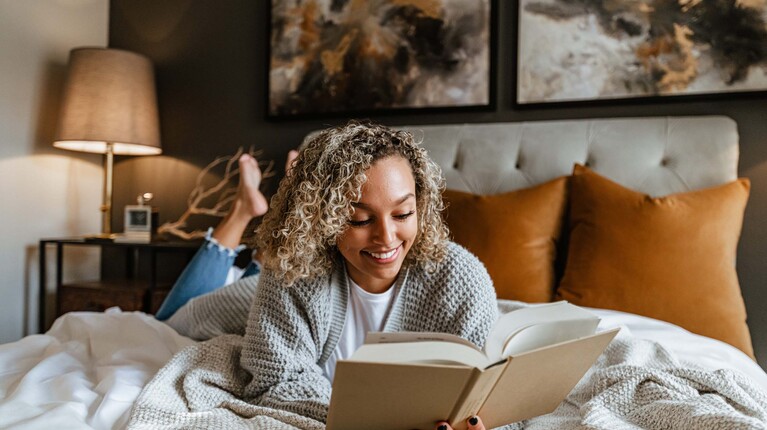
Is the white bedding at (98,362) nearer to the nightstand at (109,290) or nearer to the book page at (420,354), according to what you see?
the book page at (420,354)

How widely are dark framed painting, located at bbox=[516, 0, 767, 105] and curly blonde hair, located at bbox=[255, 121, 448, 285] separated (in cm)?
128

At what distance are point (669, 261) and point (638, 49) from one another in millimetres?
882

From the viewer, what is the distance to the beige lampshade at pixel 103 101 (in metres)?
2.76

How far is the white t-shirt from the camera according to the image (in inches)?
49.3

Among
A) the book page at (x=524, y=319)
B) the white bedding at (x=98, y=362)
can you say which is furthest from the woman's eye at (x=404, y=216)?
the white bedding at (x=98, y=362)

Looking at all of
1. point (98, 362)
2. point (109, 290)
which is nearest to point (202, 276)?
point (98, 362)

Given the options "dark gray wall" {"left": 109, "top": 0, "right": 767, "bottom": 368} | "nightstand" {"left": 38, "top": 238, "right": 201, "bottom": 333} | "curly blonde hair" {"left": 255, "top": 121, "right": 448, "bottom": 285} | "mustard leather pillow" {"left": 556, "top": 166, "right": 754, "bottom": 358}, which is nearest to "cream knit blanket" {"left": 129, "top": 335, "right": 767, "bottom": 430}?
"curly blonde hair" {"left": 255, "top": 121, "right": 448, "bottom": 285}

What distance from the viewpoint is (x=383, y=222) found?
1122mm

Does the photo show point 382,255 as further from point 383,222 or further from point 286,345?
point 286,345

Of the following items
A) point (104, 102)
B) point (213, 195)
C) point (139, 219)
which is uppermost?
point (104, 102)

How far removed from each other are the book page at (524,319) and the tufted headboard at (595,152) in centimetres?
118

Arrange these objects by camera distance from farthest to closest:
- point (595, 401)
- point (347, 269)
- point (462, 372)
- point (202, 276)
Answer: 1. point (202, 276)
2. point (347, 269)
3. point (595, 401)
4. point (462, 372)

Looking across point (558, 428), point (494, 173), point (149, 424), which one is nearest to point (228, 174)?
point (494, 173)

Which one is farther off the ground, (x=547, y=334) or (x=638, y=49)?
(x=638, y=49)
